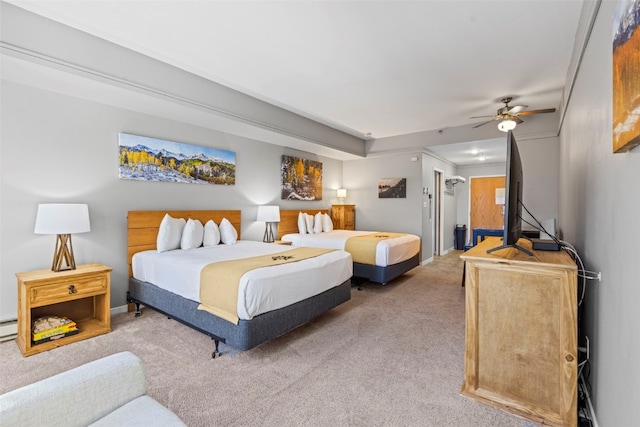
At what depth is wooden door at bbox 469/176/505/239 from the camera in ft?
27.2

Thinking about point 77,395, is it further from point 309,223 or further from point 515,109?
point 515,109

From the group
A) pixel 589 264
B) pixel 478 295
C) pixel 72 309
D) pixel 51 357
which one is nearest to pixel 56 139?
pixel 72 309

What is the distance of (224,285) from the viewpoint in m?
2.30

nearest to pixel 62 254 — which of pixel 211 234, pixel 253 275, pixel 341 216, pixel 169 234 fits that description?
pixel 169 234

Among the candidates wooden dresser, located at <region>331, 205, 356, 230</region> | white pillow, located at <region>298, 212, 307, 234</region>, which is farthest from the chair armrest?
wooden dresser, located at <region>331, 205, 356, 230</region>

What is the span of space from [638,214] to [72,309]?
4284mm

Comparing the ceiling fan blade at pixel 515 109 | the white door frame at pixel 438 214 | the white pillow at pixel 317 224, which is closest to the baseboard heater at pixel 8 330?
the white pillow at pixel 317 224

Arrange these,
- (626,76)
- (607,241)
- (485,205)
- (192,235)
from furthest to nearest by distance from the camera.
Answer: (485,205) < (192,235) < (607,241) < (626,76)

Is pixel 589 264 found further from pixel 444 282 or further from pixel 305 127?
pixel 305 127

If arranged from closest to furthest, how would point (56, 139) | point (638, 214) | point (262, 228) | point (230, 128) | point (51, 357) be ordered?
point (638, 214) → point (51, 357) → point (56, 139) → point (230, 128) → point (262, 228)

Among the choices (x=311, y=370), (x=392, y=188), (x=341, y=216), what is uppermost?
(x=392, y=188)

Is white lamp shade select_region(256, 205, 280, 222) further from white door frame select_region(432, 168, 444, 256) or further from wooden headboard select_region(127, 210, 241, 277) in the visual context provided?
white door frame select_region(432, 168, 444, 256)

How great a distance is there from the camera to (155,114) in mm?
3543

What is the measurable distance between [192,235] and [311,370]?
2.28m
